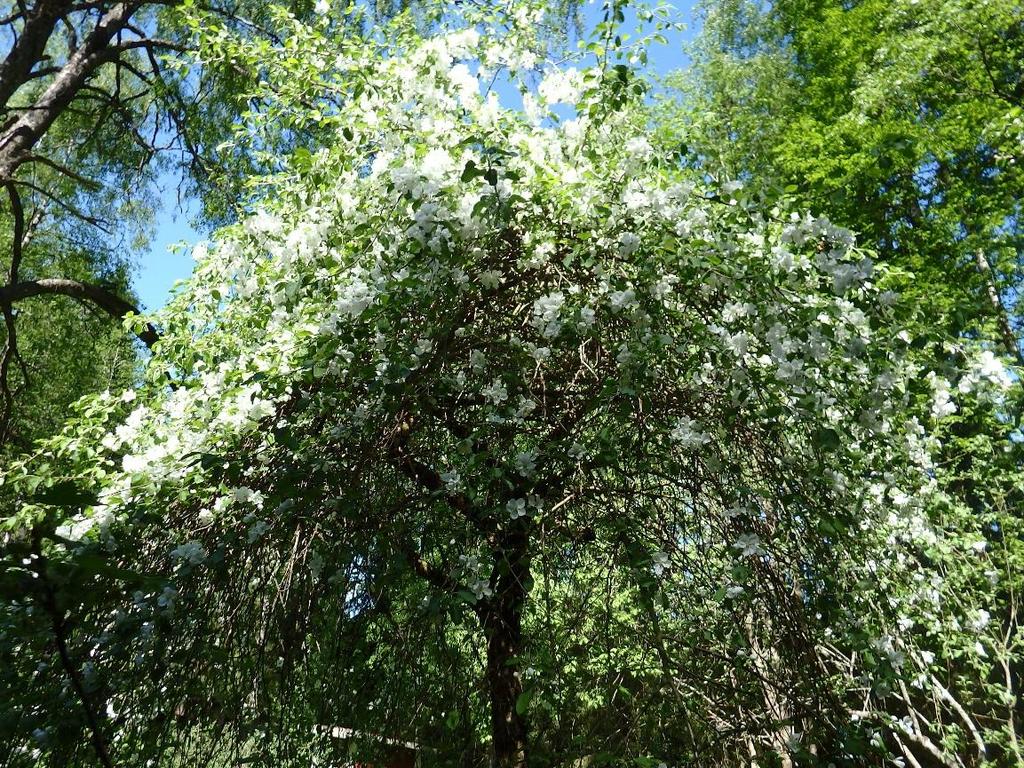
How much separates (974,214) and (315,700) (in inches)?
388

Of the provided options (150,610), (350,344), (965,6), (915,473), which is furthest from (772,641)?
(965,6)

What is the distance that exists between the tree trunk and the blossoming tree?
0.01m

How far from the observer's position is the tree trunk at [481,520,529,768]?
2.56m

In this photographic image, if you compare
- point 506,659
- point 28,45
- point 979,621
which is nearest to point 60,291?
point 28,45

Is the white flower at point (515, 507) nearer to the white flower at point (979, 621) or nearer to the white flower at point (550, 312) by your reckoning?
the white flower at point (550, 312)

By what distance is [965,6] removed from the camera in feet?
29.2

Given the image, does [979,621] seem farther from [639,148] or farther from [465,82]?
[465,82]

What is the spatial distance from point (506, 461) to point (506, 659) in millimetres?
694

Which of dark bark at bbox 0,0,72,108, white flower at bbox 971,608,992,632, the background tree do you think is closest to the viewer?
white flower at bbox 971,608,992,632

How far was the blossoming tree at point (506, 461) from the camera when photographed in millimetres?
2242

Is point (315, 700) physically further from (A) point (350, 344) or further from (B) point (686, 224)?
(B) point (686, 224)

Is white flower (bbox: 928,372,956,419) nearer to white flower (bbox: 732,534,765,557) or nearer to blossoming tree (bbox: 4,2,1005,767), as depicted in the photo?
blossoming tree (bbox: 4,2,1005,767)

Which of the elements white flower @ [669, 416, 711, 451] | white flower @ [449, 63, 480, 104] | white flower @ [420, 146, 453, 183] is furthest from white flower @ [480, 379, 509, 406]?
white flower @ [449, 63, 480, 104]

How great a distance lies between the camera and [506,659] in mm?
2645
